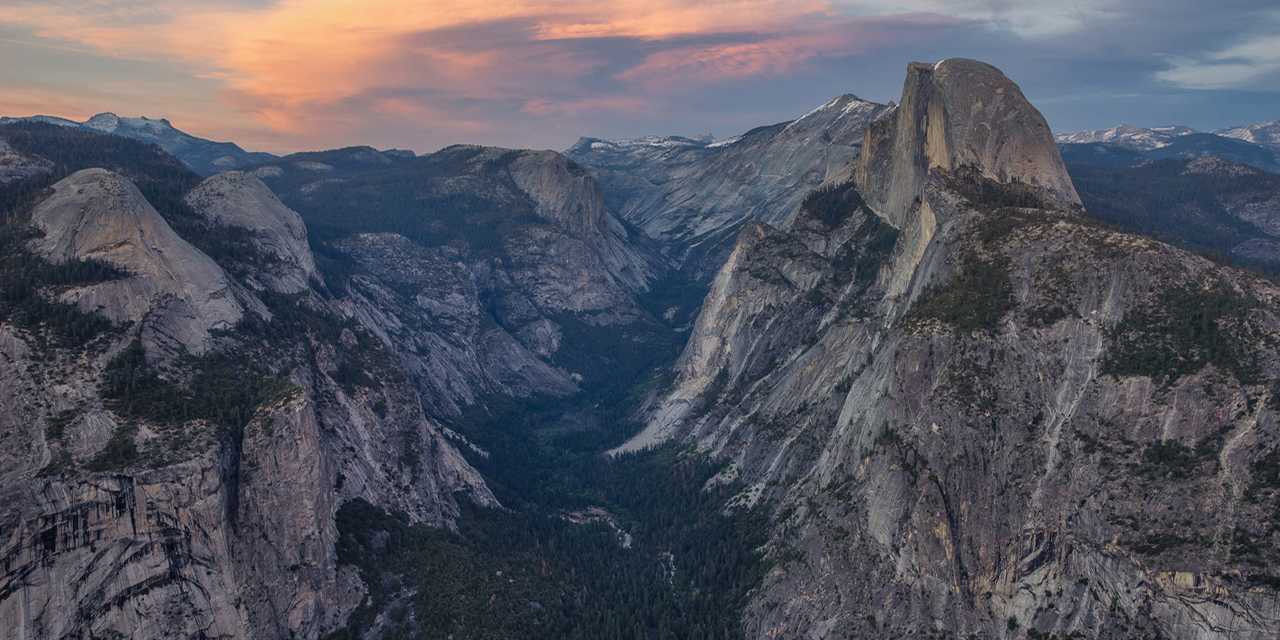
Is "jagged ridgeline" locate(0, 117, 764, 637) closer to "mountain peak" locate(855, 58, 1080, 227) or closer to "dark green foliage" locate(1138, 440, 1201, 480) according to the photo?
"dark green foliage" locate(1138, 440, 1201, 480)

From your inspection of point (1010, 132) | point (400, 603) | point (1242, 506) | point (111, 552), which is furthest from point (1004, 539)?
point (111, 552)

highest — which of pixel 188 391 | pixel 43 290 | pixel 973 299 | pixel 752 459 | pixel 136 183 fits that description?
pixel 136 183

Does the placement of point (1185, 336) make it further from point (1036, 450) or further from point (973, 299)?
point (973, 299)

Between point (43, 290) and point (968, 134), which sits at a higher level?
point (43, 290)

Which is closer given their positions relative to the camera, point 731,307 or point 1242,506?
point 1242,506

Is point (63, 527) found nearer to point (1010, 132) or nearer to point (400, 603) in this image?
point (400, 603)

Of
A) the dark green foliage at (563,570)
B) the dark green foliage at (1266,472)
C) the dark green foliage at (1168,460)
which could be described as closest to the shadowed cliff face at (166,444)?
the dark green foliage at (563,570)

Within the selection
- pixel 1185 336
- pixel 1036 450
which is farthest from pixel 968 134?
pixel 1036 450
